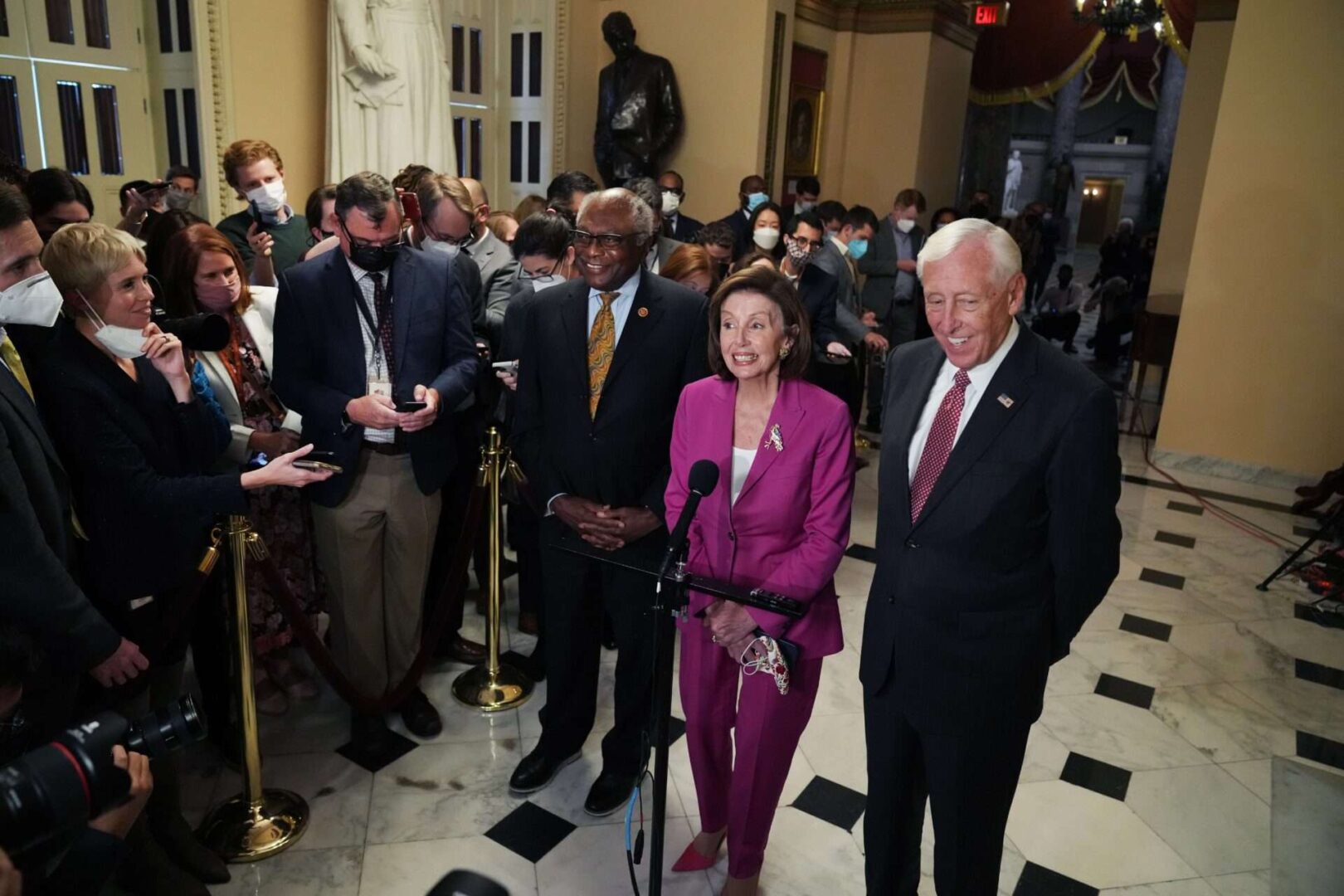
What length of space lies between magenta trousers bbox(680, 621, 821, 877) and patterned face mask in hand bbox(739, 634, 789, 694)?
3 centimetres

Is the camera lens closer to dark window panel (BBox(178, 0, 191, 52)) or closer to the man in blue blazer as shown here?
the man in blue blazer

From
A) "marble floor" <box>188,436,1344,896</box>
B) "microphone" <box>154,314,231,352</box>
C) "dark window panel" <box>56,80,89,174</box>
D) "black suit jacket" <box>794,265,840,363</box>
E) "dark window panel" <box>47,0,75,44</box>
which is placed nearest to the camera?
"microphone" <box>154,314,231,352</box>

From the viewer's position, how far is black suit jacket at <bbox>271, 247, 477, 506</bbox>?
2.94 metres

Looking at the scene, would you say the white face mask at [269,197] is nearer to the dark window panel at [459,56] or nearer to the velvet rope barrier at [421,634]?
the velvet rope barrier at [421,634]

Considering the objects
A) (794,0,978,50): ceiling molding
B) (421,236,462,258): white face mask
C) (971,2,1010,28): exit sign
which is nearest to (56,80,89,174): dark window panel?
(421,236,462,258): white face mask

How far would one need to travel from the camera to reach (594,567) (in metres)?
2.87

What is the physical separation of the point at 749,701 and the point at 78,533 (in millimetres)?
1741

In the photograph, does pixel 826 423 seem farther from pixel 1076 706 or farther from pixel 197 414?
pixel 1076 706

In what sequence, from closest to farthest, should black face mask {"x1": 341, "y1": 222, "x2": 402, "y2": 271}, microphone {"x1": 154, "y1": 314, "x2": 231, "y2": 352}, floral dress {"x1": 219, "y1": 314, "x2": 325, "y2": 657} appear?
microphone {"x1": 154, "y1": 314, "x2": 231, "y2": 352} → black face mask {"x1": 341, "y1": 222, "x2": 402, "y2": 271} → floral dress {"x1": 219, "y1": 314, "x2": 325, "y2": 657}

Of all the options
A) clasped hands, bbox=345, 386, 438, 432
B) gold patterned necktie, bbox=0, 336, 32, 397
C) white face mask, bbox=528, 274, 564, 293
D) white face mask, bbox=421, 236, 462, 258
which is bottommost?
clasped hands, bbox=345, 386, 438, 432

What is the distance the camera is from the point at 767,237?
18.6ft

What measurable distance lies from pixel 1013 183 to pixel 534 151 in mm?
17798

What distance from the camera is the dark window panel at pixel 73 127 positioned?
6000mm

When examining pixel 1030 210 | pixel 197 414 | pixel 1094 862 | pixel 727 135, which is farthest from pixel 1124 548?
pixel 1030 210
